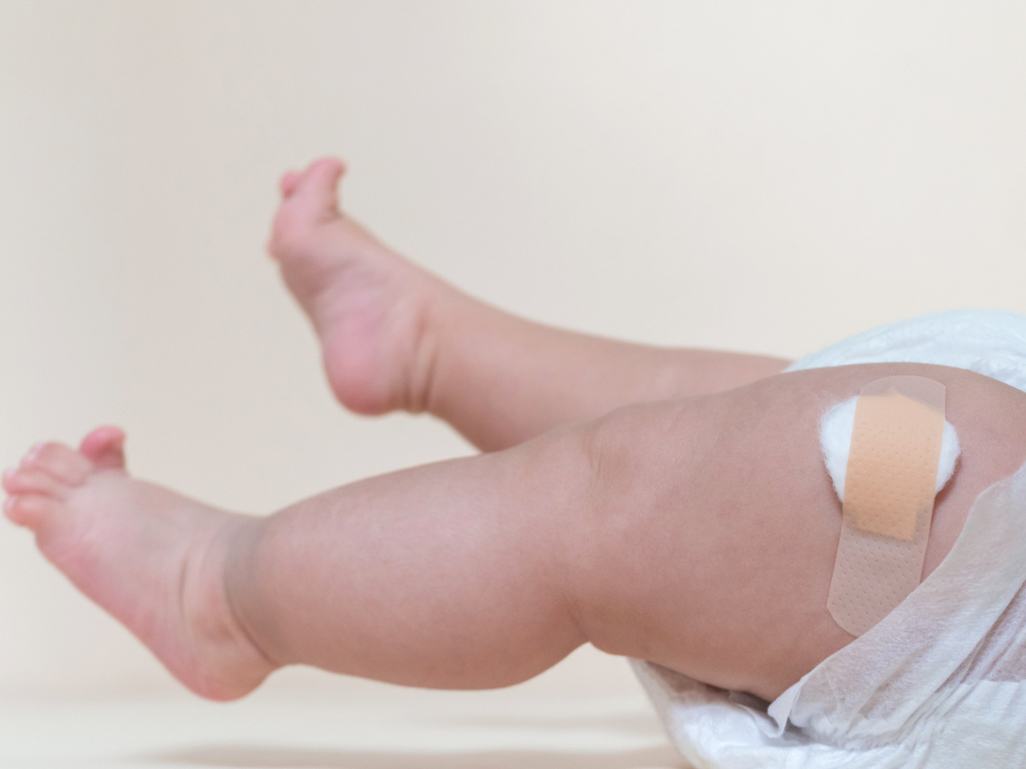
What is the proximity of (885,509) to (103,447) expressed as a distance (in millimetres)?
678

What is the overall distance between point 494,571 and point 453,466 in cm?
9

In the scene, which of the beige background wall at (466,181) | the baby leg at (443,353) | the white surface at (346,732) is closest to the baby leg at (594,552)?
the white surface at (346,732)

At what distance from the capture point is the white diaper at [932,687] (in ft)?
1.73

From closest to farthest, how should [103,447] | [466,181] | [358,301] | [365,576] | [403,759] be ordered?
[365,576] < [403,759] < [103,447] < [358,301] < [466,181]

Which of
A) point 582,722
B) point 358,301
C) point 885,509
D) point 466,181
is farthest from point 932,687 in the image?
point 466,181

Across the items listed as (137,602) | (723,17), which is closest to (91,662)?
(137,602)

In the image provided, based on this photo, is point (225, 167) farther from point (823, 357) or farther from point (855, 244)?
point (823, 357)

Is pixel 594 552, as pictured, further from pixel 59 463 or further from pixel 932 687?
pixel 59 463

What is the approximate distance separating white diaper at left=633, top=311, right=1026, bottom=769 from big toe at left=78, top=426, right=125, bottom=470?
58 cm

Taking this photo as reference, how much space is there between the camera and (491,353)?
97cm

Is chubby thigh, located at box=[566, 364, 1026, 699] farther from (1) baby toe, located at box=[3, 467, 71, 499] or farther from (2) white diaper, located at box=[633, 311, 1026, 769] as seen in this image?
(1) baby toe, located at box=[3, 467, 71, 499]

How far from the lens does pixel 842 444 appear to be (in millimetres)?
576

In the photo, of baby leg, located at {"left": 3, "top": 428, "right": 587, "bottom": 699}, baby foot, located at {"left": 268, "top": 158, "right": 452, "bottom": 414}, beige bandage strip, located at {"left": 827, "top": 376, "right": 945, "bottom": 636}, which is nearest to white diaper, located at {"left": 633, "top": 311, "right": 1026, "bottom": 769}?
beige bandage strip, located at {"left": 827, "top": 376, "right": 945, "bottom": 636}

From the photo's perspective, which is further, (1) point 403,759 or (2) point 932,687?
(1) point 403,759
